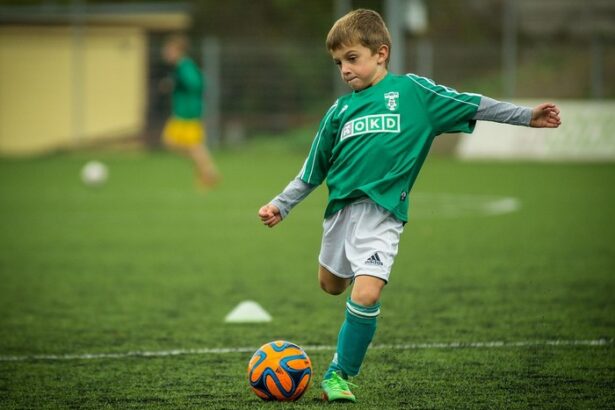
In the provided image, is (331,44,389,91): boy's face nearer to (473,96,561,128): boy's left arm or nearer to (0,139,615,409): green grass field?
(473,96,561,128): boy's left arm

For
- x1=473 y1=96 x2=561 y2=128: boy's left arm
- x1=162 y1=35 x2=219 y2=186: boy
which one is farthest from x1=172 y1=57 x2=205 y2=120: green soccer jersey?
x1=473 y1=96 x2=561 y2=128: boy's left arm

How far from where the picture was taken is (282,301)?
739 centimetres

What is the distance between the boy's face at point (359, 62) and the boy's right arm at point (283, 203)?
1.67 feet

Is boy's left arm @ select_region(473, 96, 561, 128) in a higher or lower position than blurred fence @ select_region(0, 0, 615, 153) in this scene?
higher

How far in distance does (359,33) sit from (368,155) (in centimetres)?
52

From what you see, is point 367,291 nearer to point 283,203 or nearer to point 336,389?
point 336,389

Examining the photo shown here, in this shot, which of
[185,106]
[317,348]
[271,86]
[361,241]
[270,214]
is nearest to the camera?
[361,241]

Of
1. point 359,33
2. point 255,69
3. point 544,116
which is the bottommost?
point 255,69

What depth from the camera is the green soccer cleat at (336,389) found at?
4480 mm

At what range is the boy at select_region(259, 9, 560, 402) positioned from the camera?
4.56 m

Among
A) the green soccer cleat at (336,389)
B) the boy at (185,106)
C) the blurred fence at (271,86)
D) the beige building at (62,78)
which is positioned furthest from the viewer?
the blurred fence at (271,86)

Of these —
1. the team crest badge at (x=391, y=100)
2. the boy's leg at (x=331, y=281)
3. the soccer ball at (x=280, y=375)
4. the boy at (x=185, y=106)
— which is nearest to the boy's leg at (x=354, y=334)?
the soccer ball at (x=280, y=375)

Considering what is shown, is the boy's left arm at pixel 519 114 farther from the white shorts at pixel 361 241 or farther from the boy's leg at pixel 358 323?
the boy's leg at pixel 358 323

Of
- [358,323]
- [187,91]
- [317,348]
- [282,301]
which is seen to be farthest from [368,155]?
[187,91]
